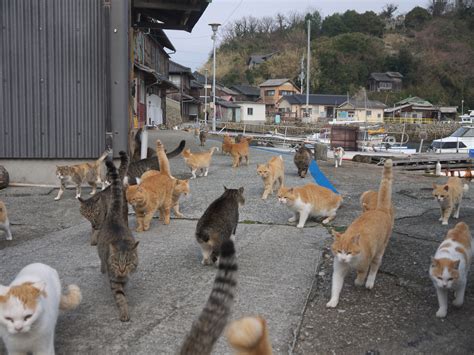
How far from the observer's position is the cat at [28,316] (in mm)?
2451

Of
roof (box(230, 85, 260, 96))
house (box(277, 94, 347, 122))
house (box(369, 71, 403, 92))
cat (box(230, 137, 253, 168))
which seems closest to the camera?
cat (box(230, 137, 253, 168))

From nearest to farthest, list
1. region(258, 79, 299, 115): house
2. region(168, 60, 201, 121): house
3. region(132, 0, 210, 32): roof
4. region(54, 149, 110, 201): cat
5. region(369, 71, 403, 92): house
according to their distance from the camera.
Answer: region(54, 149, 110, 201): cat < region(132, 0, 210, 32): roof < region(168, 60, 201, 121): house < region(258, 79, 299, 115): house < region(369, 71, 403, 92): house

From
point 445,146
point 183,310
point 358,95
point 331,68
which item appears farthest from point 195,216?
point 331,68

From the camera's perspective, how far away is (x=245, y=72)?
75.3m

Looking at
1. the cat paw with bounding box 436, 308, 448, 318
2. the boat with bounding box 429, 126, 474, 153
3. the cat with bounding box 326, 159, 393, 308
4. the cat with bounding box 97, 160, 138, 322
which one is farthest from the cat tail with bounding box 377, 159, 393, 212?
the boat with bounding box 429, 126, 474, 153

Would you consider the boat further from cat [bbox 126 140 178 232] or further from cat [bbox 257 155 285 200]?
cat [bbox 126 140 178 232]

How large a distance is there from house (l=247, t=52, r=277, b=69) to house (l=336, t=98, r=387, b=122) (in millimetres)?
26165

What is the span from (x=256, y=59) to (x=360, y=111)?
30.7 metres

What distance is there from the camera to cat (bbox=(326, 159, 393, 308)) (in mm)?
3738

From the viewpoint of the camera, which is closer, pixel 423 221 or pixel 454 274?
pixel 454 274

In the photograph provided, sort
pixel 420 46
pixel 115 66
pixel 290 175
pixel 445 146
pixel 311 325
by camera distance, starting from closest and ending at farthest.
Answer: pixel 311 325
pixel 115 66
pixel 290 175
pixel 445 146
pixel 420 46

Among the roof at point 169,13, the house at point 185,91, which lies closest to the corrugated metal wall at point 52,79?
the roof at point 169,13

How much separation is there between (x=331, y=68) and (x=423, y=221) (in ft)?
210

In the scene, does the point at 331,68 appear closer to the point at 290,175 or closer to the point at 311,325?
the point at 290,175
